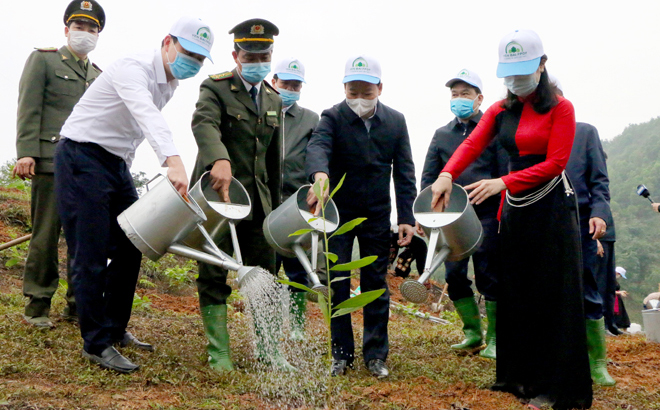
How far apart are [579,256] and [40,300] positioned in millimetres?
3192

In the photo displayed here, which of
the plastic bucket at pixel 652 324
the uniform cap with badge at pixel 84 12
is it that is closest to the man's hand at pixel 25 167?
the uniform cap with badge at pixel 84 12

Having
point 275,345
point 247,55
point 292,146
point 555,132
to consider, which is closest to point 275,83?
point 292,146

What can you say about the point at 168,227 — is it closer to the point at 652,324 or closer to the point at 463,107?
the point at 463,107

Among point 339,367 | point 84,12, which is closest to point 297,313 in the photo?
point 339,367

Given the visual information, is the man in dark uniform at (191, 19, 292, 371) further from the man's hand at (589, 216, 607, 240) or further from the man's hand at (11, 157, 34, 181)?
the man's hand at (589, 216, 607, 240)

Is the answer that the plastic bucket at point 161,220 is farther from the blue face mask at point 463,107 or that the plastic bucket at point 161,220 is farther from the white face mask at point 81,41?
the blue face mask at point 463,107

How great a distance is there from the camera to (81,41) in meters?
4.42

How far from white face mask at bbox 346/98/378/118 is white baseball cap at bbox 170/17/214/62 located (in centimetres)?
103

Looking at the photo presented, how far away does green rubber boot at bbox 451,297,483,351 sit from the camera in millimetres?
4609

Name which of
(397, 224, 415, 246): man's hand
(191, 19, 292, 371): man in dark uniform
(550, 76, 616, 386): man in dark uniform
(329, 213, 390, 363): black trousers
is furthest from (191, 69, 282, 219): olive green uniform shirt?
(550, 76, 616, 386): man in dark uniform

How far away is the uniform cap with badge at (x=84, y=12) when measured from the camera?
441 cm

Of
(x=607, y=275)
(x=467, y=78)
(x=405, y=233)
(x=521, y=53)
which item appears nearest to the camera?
(x=521, y=53)

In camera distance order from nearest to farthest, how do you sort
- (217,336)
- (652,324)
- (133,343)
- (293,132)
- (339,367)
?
(217,336)
(339,367)
(133,343)
(293,132)
(652,324)

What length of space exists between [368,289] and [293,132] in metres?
1.92
